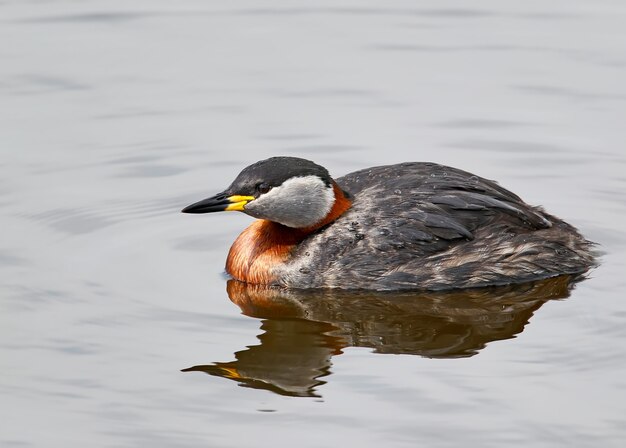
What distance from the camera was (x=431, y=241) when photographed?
1069 cm

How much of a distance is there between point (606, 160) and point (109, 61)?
5762 mm

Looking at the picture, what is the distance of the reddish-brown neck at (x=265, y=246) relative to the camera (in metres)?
10.9

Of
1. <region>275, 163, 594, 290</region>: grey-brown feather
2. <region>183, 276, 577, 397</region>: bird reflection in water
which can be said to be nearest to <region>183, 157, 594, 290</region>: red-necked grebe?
<region>275, 163, 594, 290</region>: grey-brown feather

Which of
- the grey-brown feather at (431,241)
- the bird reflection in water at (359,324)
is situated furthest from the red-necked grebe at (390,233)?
the bird reflection in water at (359,324)

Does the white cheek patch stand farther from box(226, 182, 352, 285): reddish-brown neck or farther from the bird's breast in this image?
the bird's breast

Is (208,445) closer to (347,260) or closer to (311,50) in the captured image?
(347,260)

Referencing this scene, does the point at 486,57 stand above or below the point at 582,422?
above

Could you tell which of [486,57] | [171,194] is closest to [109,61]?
[171,194]

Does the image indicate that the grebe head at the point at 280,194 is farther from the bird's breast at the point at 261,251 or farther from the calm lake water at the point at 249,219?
the calm lake water at the point at 249,219

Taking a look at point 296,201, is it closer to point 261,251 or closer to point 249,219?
point 261,251

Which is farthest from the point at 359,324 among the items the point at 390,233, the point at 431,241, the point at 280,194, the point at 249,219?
the point at 249,219

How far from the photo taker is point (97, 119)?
45.8ft

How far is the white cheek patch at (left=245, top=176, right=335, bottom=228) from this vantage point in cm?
1070

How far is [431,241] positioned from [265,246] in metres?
1.38
